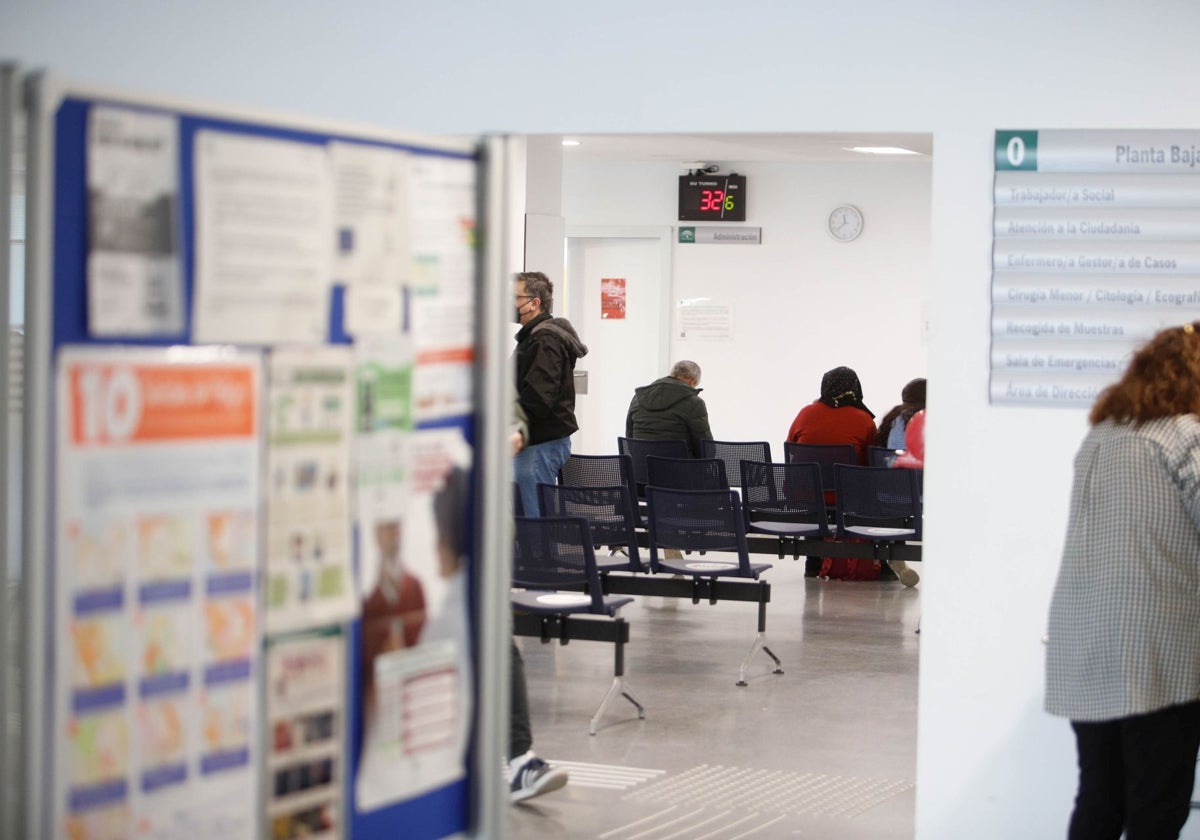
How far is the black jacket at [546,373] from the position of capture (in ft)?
23.0

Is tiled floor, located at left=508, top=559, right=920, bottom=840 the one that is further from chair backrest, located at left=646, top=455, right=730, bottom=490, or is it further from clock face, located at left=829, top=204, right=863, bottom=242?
clock face, located at left=829, top=204, right=863, bottom=242

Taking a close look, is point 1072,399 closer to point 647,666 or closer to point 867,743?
point 867,743

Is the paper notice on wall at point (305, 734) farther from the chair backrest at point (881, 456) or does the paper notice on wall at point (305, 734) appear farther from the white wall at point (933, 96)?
the chair backrest at point (881, 456)

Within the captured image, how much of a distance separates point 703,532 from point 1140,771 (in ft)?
11.9

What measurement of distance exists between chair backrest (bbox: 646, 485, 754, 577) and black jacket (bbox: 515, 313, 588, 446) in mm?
587

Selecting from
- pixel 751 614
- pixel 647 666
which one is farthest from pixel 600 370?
pixel 647 666

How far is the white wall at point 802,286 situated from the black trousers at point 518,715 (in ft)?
28.4

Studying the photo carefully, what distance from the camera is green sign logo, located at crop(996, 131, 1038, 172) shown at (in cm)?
414

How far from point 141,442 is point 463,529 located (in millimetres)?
604

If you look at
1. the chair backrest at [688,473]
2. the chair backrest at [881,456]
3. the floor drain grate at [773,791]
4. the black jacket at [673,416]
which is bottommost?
the floor drain grate at [773,791]

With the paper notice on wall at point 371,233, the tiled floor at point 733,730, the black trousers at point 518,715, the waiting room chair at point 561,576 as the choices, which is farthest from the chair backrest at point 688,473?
the paper notice on wall at point 371,233

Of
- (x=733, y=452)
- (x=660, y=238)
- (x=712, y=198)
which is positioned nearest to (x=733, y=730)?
(x=733, y=452)

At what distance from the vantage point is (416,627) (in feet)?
7.50

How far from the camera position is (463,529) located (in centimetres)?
235
